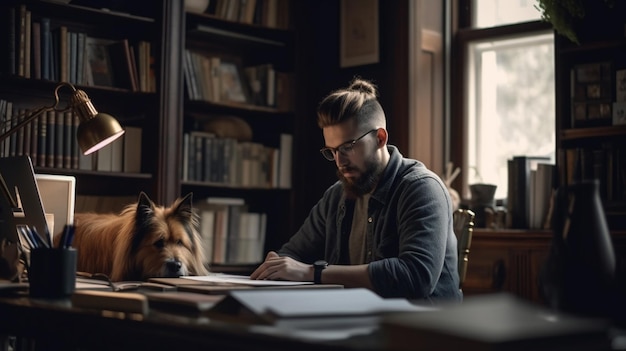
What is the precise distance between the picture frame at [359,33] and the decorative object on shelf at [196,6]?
0.79m

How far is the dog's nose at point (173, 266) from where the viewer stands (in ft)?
8.87

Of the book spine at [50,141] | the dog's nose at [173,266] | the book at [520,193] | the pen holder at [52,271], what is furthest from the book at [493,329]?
the book spine at [50,141]

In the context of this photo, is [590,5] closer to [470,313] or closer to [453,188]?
[453,188]

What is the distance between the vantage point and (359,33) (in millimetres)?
4914

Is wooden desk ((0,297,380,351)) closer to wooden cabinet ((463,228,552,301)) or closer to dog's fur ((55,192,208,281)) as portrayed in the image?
dog's fur ((55,192,208,281))

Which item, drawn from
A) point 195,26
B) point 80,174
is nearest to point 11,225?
point 80,174

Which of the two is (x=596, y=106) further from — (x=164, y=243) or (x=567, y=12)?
(x=164, y=243)

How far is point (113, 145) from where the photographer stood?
4453 mm

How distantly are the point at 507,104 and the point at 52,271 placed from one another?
10.9 ft

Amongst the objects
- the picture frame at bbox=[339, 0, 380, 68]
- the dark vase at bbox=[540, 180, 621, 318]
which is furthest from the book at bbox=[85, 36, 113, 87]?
the dark vase at bbox=[540, 180, 621, 318]

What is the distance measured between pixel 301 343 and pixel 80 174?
3.43 meters

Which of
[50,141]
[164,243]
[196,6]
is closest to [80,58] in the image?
[50,141]

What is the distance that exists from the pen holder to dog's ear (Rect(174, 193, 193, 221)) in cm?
102

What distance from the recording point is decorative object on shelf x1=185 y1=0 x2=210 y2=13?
4.64 metres
